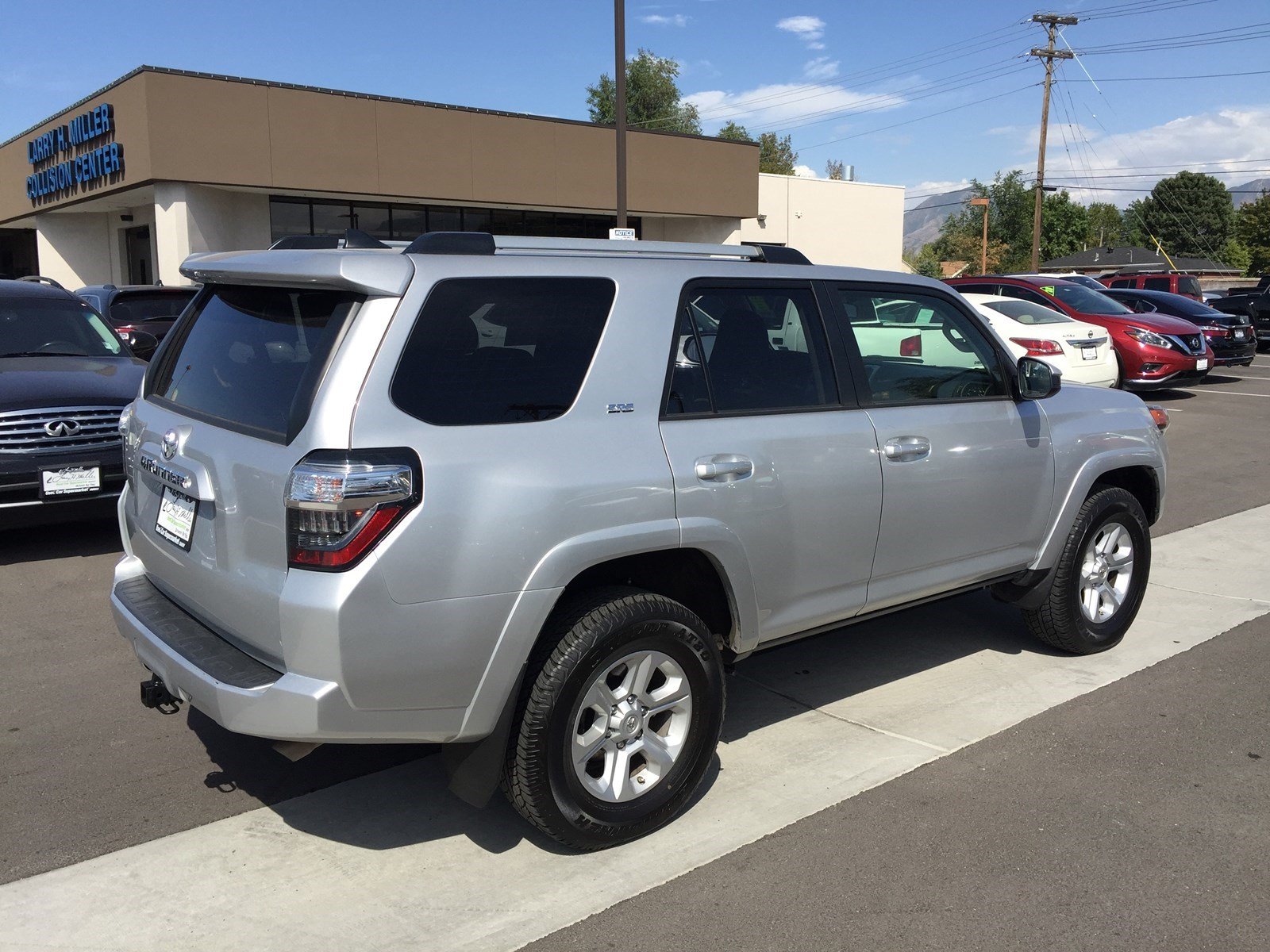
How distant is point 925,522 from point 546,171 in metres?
23.3

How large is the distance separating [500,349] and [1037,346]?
467 inches

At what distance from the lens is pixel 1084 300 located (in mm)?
17156

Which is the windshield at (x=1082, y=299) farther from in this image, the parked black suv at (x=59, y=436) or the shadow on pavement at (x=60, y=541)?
the shadow on pavement at (x=60, y=541)

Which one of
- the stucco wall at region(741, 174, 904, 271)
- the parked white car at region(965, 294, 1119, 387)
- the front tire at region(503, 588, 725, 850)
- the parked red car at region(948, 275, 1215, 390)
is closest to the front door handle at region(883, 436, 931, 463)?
the front tire at region(503, 588, 725, 850)

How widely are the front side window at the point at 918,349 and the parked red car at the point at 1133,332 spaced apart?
40.3 feet

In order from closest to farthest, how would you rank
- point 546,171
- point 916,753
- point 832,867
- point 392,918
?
point 392,918 < point 832,867 < point 916,753 < point 546,171

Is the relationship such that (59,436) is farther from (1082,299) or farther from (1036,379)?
(1082,299)

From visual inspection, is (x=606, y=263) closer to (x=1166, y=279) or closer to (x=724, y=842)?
(x=724, y=842)

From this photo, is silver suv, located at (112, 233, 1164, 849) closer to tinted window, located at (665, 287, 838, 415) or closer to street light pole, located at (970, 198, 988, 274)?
tinted window, located at (665, 287, 838, 415)

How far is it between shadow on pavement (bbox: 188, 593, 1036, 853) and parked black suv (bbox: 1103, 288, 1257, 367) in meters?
15.7

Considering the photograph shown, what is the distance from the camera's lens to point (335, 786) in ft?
13.5

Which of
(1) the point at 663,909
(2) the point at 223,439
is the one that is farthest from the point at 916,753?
(2) the point at 223,439

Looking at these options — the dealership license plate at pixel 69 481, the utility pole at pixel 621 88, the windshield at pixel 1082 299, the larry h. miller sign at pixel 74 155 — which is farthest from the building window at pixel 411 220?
the dealership license plate at pixel 69 481

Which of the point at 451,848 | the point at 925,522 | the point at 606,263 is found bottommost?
the point at 451,848
